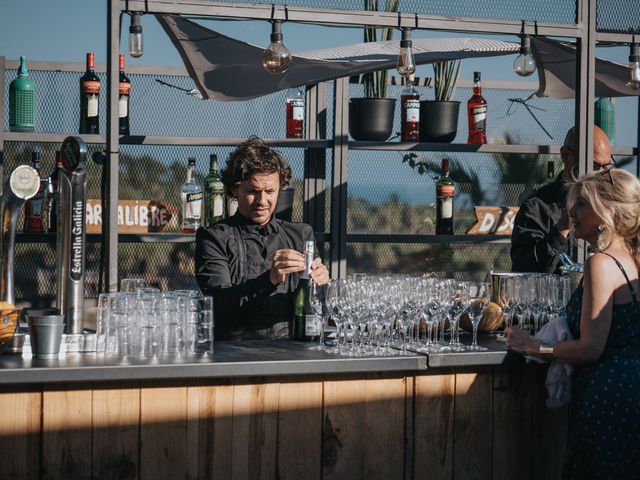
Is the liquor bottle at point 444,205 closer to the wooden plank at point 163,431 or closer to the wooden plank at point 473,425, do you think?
the wooden plank at point 473,425

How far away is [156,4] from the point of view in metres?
3.87

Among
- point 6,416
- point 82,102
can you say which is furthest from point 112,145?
point 6,416

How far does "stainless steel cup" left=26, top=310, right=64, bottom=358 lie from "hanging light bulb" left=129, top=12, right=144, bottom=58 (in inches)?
58.1

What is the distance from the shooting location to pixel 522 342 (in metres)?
3.22

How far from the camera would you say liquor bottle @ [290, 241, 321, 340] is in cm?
346

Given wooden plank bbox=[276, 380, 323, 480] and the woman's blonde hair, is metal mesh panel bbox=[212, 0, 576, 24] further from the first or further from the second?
wooden plank bbox=[276, 380, 323, 480]

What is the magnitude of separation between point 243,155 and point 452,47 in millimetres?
1406

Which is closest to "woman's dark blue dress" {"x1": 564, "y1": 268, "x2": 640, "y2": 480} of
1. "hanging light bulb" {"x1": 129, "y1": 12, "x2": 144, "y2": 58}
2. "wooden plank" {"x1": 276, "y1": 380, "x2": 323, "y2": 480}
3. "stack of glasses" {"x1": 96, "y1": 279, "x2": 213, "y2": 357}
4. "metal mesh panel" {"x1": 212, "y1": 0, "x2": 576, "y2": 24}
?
"wooden plank" {"x1": 276, "y1": 380, "x2": 323, "y2": 480}

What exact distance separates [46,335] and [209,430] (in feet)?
1.82

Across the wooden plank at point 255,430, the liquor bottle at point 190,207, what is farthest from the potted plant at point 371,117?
the wooden plank at point 255,430

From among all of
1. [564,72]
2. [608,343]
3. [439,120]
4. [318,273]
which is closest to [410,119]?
[439,120]

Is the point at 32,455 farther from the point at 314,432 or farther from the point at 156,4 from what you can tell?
the point at 156,4

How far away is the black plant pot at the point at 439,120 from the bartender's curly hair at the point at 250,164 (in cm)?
169

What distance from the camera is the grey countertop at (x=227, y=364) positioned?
2744 millimetres
